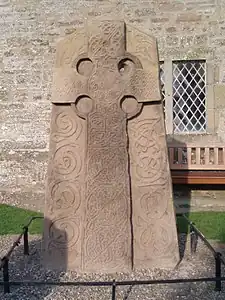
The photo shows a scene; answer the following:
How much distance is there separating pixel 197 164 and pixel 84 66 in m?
4.46

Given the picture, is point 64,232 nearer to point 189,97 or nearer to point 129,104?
point 129,104

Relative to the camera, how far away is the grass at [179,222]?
257 inches

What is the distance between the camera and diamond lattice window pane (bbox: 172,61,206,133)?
31.2 ft

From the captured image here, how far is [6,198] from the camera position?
9305mm

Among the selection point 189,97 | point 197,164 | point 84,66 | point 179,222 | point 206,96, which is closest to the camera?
point 84,66

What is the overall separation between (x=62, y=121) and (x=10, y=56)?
216 inches

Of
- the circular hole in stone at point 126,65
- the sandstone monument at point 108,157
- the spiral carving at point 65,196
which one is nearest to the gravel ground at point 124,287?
the sandstone monument at point 108,157

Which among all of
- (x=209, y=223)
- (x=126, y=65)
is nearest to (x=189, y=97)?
(x=209, y=223)

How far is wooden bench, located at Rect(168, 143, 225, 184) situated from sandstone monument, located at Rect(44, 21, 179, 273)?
400 centimetres

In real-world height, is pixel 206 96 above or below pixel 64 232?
above

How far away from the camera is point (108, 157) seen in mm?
4570

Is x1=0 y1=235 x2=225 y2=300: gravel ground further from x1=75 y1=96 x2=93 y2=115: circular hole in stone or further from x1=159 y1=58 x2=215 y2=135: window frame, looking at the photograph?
x1=159 y1=58 x2=215 y2=135: window frame

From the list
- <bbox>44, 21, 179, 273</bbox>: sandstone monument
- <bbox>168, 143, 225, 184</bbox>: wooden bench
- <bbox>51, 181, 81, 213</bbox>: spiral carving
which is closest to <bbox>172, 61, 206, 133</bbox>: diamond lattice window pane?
<bbox>168, 143, 225, 184</bbox>: wooden bench

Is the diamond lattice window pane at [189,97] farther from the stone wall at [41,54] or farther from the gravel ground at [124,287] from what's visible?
the gravel ground at [124,287]
